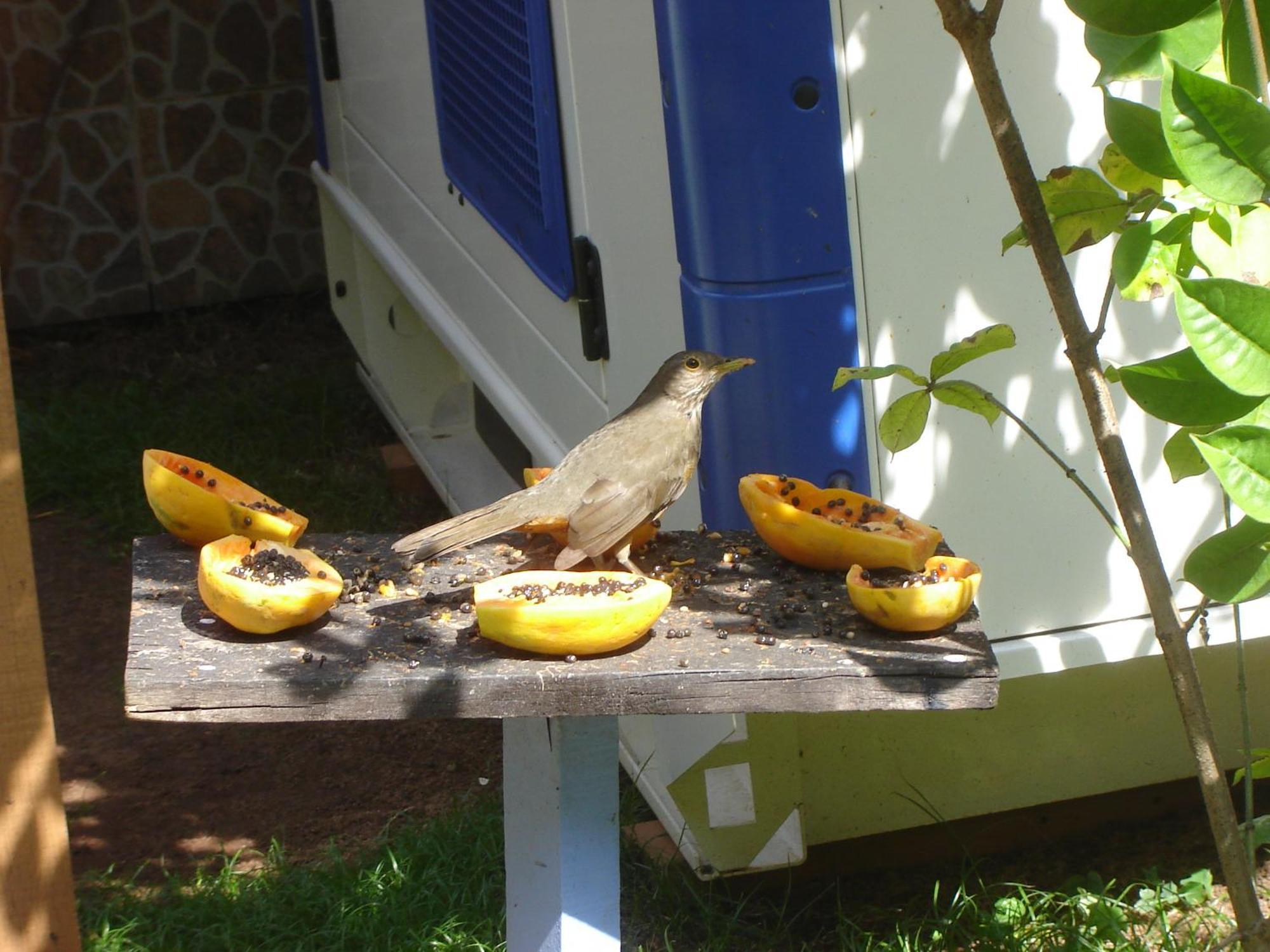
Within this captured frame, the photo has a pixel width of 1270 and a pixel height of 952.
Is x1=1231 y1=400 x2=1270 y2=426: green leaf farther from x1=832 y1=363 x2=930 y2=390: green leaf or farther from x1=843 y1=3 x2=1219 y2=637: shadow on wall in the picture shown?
x1=843 y1=3 x2=1219 y2=637: shadow on wall

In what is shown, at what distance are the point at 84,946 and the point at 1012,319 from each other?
2432 mm

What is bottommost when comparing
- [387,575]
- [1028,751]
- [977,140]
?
[1028,751]

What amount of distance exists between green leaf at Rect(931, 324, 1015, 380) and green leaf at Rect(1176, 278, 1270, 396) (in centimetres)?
62

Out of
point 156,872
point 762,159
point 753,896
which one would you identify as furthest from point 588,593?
point 156,872

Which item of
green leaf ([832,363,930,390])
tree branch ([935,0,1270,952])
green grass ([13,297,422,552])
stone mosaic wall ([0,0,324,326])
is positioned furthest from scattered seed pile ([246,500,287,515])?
stone mosaic wall ([0,0,324,326])

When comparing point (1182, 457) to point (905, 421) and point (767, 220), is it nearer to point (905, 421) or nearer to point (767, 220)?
point (905, 421)

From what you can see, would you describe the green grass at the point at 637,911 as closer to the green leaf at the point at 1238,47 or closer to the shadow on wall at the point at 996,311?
the shadow on wall at the point at 996,311

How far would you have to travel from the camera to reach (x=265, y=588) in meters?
2.06

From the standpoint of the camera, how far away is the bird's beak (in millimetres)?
2629

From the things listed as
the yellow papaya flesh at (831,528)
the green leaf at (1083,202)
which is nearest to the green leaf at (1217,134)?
the green leaf at (1083,202)

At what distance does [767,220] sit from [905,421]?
0.58 m

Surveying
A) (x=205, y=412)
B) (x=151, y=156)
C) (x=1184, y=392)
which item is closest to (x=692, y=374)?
(x=1184, y=392)

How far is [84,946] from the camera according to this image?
355 cm

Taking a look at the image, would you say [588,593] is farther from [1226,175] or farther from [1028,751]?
[1028,751]
